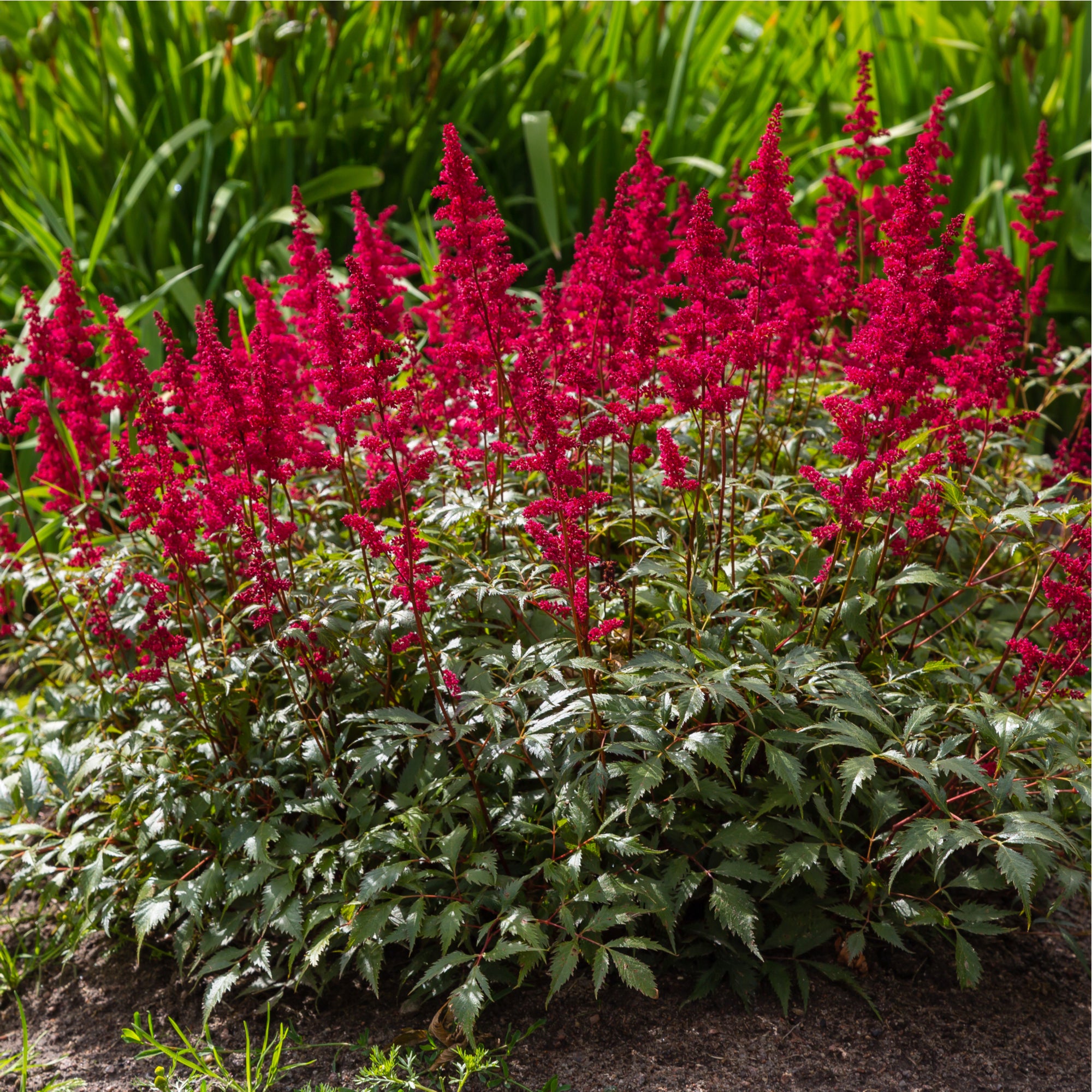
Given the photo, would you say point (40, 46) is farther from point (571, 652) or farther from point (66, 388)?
point (571, 652)

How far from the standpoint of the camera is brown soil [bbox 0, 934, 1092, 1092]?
7.99ft

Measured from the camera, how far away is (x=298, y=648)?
272 centimetres

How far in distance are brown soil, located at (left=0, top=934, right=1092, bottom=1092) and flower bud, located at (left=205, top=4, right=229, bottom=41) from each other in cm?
544

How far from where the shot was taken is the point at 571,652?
8.92 ft

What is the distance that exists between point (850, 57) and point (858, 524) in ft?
18.7

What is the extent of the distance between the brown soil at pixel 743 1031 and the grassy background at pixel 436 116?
4.25 m

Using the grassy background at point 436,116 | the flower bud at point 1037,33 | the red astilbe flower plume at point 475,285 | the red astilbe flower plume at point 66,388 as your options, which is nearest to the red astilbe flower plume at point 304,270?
the red astilbe flower plume at point 475,285

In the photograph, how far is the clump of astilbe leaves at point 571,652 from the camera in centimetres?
241

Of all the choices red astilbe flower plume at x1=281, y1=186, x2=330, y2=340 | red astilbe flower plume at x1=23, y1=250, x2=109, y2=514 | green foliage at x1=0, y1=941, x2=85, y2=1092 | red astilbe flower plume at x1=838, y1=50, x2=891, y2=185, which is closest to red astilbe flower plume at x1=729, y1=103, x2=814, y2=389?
red astilbe flower plume at x1=838, y1=50, x2=891, y2=185

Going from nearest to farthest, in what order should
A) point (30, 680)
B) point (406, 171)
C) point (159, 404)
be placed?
point (159, 404), point (30, 680), point (406, 171)

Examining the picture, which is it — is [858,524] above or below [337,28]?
below

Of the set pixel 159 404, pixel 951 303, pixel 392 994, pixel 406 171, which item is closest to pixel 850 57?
pixel 406 171

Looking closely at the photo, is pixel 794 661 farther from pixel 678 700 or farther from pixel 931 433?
pixel 931 433

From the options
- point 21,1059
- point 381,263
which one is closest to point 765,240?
point 381,263
